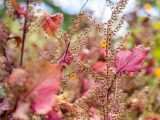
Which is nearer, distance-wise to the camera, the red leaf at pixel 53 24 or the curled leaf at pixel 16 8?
the curled leaf at pixel 16 8

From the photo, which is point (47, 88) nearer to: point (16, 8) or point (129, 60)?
point (16, 8)

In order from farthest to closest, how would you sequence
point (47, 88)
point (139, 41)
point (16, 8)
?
1. point (139, 41)
2. point (16, 8)
3. point (47, 88)

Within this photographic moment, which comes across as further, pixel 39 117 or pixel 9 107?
pixel 39 117

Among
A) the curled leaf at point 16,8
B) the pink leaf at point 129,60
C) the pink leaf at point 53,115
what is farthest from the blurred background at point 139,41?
the pink leaf at point 53,115

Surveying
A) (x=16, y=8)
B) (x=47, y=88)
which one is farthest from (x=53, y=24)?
(x=47, y=88)

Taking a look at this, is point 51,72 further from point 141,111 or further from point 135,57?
point 141,111

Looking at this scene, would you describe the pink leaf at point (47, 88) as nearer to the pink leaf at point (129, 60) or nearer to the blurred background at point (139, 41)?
the blurred background at point (139, 41)

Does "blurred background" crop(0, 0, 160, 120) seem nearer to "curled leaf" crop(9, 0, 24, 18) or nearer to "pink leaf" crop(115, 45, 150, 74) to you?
"curled leaf" crop(9, 0, 24, 18)

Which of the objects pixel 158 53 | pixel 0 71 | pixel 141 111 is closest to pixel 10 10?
pixel 0 71

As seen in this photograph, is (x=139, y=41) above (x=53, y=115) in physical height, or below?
below

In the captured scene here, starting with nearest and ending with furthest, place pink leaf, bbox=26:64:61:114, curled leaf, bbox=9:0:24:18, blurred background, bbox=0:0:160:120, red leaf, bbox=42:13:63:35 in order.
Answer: pink leaf, bbox=26:64:61:114
curled leaf, bbox=9:0:24:18
red leaf, bbox=42:13:63:35
blurred background, bbox=0:0:160:120

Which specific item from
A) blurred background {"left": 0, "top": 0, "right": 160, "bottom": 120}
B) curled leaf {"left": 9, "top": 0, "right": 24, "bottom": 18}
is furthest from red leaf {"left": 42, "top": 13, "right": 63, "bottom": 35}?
curled leaf {"left": 9, "top": 0, "right": 24, "bottom": 18}
